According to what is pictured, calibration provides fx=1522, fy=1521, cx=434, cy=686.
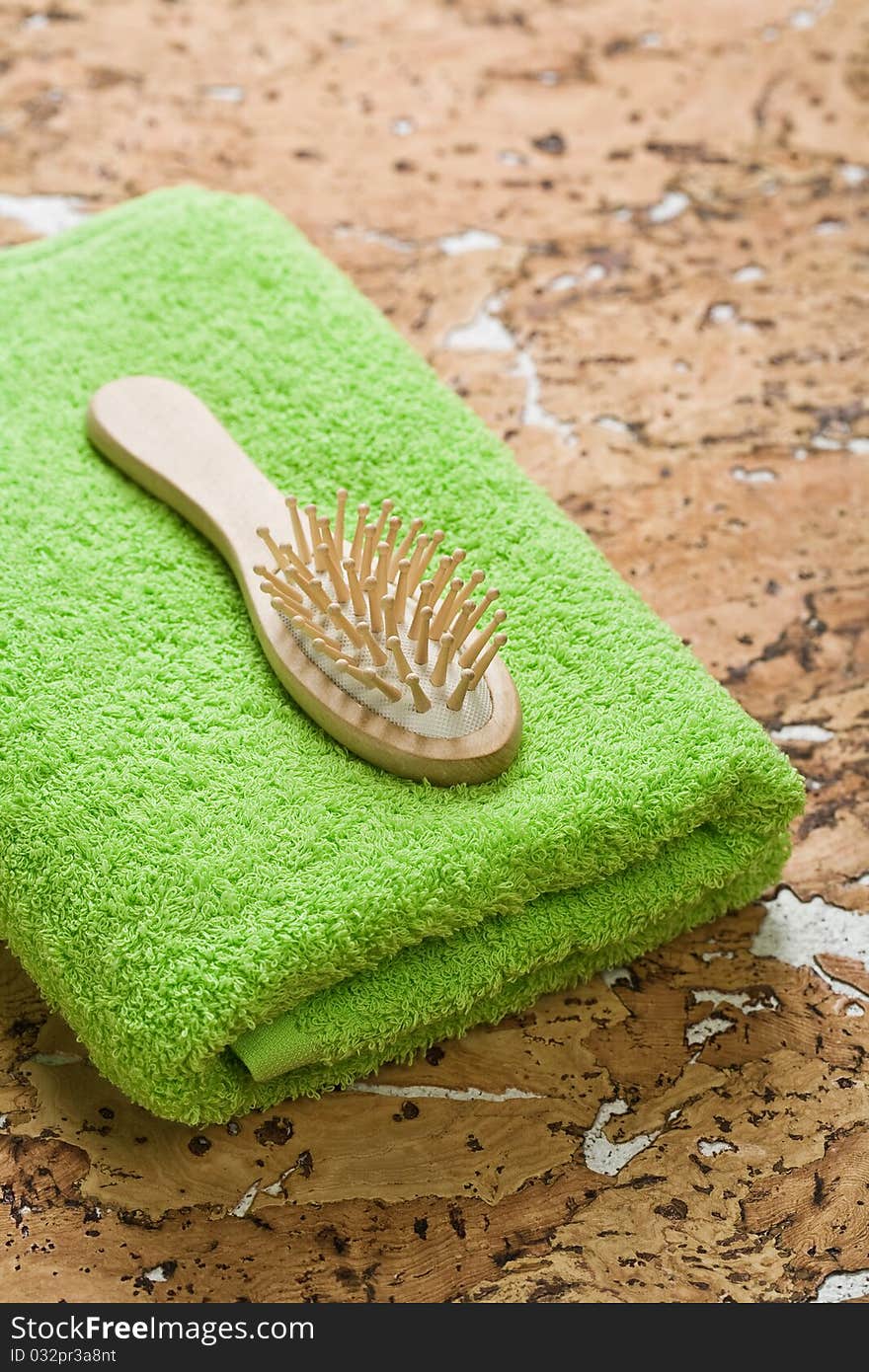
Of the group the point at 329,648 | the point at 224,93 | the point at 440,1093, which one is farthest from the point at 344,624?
the point at 224,93

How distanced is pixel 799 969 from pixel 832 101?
103 centimetres

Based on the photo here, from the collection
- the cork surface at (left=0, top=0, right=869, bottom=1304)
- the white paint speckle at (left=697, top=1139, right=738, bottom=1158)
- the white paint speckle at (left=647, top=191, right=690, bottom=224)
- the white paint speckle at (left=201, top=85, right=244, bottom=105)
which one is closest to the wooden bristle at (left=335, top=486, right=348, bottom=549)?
the cork surface at (left=0, top=0, right=869, bottom=1304)

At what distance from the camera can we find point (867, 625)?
3.91 ft

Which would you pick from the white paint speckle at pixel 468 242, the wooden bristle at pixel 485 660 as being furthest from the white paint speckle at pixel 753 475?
the wooden bristle at pixel 485 660

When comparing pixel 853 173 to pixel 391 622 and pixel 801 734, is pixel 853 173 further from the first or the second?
pixel 391 622

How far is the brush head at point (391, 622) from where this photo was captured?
0.90 meters

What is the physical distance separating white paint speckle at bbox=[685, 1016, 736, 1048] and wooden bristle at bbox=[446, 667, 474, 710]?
0.27 meters

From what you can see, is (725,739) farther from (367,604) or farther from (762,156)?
(762,156)

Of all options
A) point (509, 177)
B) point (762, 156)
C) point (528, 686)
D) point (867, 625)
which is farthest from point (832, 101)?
point (528, 686)

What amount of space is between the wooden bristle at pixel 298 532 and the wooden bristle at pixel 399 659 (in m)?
0.10

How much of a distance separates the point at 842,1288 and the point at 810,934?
0.24 metres

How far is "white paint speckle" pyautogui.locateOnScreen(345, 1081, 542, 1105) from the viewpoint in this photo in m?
0.94
